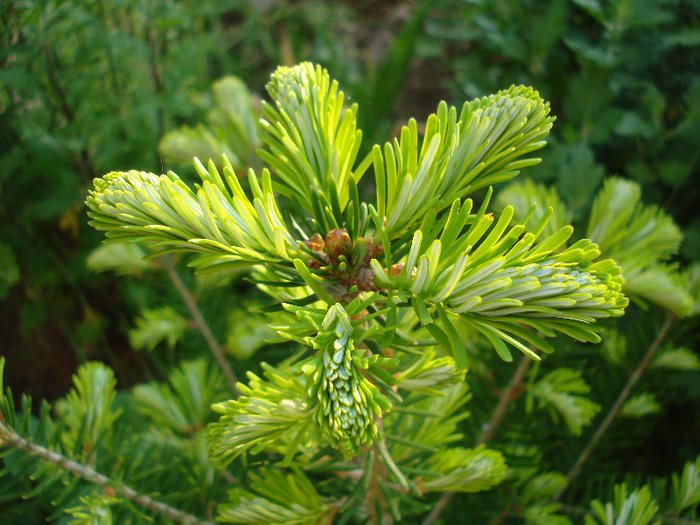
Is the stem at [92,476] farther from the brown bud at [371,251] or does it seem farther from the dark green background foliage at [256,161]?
the brown bud at [371,251]

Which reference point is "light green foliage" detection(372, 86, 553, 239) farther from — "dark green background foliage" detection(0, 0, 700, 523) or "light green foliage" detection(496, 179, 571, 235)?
"dark green background foliage" detection(0, 0, 700, 523)

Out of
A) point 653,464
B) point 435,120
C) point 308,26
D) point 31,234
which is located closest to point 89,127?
point 31,234

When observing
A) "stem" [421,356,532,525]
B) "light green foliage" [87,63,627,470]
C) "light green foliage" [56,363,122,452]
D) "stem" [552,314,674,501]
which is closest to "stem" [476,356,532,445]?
"stem" [421,356,532,525]

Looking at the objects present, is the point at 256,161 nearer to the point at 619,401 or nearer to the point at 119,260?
the point at 119,260

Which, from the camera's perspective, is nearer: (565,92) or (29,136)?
(29,136)

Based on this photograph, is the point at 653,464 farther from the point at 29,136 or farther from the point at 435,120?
the point at 29,136

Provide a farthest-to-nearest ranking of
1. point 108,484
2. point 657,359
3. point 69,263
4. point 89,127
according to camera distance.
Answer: point 69,263 < point 89,127 < point 657,359 < point 108,484

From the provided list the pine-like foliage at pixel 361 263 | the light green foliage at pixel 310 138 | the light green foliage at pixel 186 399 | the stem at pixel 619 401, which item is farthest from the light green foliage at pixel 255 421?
the stem at pixel 619 401
